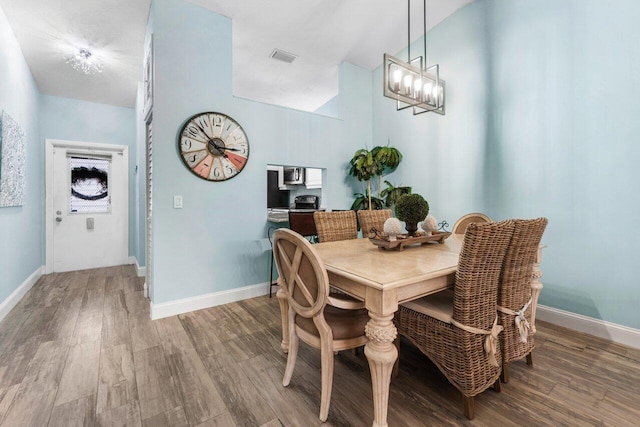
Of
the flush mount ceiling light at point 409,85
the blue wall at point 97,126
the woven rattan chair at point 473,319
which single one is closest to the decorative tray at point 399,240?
the woven rattan chair at point 473,319

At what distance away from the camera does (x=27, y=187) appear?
3.61 m

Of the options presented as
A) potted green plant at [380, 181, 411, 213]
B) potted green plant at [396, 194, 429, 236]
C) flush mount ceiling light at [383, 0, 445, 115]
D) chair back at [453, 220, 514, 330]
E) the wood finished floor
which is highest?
flush mount ceiling light at [383, 0, 445, 115]

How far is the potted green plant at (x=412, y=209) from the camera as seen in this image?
77.4 inches

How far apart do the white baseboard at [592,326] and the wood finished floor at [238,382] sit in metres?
0.09

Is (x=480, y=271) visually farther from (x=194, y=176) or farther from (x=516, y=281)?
(x=194, y=176)

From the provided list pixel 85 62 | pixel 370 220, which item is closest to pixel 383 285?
pixel 370 220

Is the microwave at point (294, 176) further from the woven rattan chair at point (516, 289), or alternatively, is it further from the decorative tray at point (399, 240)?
the woven rattan chair at point (516, 289)

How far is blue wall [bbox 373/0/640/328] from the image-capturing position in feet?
6.86

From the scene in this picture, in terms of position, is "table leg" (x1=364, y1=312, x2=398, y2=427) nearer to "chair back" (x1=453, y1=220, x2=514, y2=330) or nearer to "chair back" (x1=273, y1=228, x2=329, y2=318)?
"chair back" (x1=273, y1=228, x2=329, y2=318)

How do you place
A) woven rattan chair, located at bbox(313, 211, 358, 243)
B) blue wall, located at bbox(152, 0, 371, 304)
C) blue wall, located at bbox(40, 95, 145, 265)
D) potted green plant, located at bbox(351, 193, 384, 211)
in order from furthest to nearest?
blue wall, located at bbox(40, 95, 145, 265), potted green plant, located at bbox(351, 193, 384, 211), blue wall, located at bbox(152, 0, 371, 304), woven rattan chair, located at bbox(313, 211, 358, 243)

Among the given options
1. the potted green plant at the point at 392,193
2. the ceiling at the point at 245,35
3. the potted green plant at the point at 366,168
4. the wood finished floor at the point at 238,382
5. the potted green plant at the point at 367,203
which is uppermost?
the ceiling at the point at 245,35

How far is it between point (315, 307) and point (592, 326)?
2482 millimetres

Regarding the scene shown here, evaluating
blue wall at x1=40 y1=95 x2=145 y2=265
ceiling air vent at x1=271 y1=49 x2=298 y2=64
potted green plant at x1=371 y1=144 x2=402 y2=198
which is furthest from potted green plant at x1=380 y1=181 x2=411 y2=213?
blue wall at x1=40 y1=95 x2=145 y2=265

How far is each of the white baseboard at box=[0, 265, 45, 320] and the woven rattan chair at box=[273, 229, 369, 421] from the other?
3.11 meters
